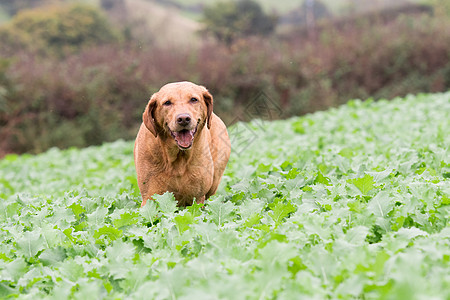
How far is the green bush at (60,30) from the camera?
94.0 ft

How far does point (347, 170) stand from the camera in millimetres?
5164

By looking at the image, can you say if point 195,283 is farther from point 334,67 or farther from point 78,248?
point 334,67

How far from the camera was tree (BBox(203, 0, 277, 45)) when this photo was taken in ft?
88.2

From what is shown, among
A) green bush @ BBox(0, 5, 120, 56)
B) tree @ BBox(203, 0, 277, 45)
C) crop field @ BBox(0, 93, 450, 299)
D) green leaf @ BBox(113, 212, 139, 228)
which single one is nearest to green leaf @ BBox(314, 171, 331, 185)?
crop field @ BBox(0, 93, 450, 299)

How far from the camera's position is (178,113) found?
4.21m

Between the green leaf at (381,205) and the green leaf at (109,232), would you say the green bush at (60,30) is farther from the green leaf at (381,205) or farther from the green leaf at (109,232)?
the green leaf at (381,205)

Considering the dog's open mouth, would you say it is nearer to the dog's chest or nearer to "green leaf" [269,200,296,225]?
the dog's chest

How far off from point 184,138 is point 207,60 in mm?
18269

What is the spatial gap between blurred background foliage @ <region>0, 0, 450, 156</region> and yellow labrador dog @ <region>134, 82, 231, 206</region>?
1343 centimetres

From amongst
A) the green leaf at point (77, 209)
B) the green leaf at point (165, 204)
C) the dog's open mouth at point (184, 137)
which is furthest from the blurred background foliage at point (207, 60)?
the green leaf at point (165, 204)

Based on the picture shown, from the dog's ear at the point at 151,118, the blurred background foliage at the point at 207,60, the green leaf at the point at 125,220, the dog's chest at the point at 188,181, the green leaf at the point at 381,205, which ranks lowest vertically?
the blurred background foliage at the point at 207,60

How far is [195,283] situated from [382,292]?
0.83m

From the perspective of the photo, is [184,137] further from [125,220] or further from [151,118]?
[125,220]

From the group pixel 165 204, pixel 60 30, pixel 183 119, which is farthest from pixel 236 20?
pixel 165 204
